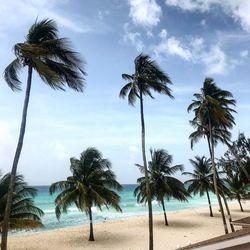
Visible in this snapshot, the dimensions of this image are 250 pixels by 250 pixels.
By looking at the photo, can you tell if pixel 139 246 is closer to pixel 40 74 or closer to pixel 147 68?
pixel 147 68

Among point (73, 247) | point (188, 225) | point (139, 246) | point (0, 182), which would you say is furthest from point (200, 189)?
point (0, 182)

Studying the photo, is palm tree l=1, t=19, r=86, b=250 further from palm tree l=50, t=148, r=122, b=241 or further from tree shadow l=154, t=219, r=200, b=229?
tree shadow l=154, t=219, r=200, b=229

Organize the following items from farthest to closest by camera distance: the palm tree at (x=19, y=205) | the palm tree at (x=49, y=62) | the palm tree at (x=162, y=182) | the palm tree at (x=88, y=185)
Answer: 1. the palm tree at (x=162, y=182)
2. the palm tree at (x=88, y=185)
3. the palm tree at (x=19, y=205)
4. the palm tree at (x=49, y=62)

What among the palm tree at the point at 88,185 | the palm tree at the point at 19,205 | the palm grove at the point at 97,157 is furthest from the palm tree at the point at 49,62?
the palm tree at the point at 88,185

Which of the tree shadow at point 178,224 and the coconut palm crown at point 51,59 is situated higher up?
the coconut palm crown at point 51,59

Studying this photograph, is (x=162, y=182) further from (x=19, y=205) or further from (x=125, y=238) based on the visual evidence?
(x=19, y=205)

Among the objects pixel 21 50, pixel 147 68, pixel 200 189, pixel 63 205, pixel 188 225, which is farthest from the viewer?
pixel 200 189

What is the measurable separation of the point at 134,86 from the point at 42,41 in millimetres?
7898

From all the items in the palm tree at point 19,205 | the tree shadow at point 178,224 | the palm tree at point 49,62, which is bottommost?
the tree shadow at point 178,224

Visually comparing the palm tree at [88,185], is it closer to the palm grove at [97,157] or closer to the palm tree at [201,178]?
the palm grove at [97,157]

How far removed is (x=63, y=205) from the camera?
→ 26609 millimetres

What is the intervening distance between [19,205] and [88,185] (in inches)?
298

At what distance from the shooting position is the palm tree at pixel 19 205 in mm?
19422

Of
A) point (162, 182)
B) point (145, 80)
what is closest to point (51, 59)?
point (145, 80)
